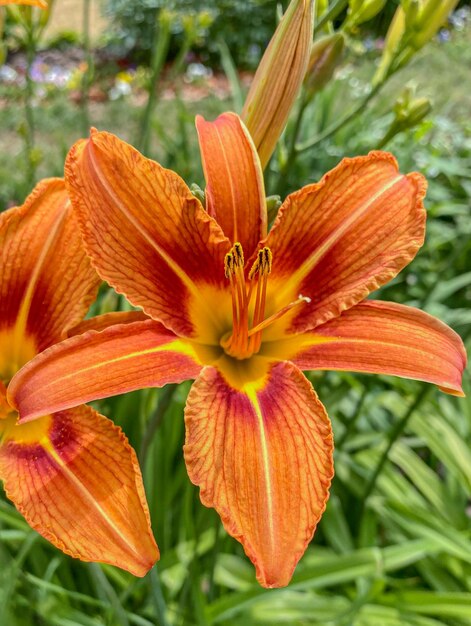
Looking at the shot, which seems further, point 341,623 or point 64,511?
point 341,623

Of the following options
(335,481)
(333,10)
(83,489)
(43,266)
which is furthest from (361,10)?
(335,481)

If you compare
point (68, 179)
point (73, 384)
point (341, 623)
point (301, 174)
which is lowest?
point (341, 623)

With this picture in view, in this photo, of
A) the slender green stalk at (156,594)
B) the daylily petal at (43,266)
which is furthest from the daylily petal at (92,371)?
the slender green stalk at (156,594)

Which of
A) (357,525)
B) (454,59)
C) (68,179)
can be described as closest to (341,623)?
(357,525)

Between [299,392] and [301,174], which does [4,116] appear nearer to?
[301,174]

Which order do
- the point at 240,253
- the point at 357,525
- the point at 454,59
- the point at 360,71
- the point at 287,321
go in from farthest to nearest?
the point at 454,59
the point at 360,71
the point at 357,525
the point at 287,321
the point at 240,253

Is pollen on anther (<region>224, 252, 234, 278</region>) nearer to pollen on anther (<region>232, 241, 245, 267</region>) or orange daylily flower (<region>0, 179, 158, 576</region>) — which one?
pollen on anther (<region>232, 241, 245, 267</region>)

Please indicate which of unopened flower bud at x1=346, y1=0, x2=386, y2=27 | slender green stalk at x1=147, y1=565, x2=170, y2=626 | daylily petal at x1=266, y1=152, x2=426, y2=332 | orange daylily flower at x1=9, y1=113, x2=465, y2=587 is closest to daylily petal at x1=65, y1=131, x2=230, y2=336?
orange daylily flower at x1=9, y1=113, x2=465, y2=587

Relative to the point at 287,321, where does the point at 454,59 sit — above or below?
below
